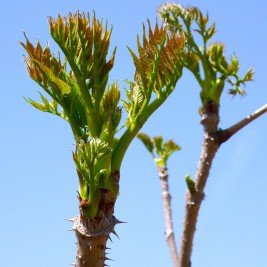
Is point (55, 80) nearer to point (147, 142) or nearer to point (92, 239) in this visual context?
point (92, 239)

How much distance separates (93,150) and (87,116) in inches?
9.0

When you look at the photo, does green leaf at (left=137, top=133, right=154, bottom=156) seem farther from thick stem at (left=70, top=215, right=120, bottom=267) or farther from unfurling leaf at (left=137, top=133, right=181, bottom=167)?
thick stem at (left=70, top=215, right=120, bottom=267)

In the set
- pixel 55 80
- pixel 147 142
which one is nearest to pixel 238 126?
pixel 55 80

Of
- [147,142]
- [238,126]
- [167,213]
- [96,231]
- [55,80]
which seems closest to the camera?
[96,231]

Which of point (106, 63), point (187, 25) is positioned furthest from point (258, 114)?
point (106, 63)

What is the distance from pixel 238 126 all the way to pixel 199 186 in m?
0.45

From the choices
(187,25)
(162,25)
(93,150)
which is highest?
(187,25)

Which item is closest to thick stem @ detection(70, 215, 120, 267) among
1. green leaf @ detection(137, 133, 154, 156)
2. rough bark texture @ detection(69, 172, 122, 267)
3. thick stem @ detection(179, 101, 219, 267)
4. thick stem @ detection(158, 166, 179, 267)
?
rough bark texture @ detection(69, 172, 122, 267)

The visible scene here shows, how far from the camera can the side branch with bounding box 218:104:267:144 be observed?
344 cm

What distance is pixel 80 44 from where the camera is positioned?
2.27 m

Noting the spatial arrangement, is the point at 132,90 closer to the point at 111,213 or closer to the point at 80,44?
the point at 80,44

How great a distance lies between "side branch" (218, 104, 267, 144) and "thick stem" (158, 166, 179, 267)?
36.9 inches

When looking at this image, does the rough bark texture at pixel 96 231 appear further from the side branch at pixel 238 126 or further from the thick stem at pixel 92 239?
the side branch at pixel 238 126

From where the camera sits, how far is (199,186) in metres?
3.62
